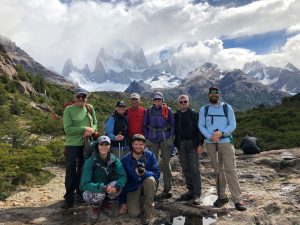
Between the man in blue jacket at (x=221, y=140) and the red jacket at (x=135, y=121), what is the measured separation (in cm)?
158

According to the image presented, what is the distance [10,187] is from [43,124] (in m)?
14.8

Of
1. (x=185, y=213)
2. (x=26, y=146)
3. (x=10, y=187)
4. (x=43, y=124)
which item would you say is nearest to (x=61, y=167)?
(x=26, y=146)

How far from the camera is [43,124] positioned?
26188mm

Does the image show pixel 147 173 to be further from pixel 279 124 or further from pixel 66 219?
pixel 279 124

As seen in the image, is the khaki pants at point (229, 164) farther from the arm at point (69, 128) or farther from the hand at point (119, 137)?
the arm at point (69, 128)

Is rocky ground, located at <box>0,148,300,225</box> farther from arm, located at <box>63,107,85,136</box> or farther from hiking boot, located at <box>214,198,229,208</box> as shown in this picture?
arm, located at <box>63,107,85,136</box>

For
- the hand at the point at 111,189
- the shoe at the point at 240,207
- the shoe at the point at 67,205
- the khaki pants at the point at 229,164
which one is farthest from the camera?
the shoe at the point at 67,205

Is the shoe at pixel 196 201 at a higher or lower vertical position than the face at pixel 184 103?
lower

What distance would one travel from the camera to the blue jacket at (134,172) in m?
8.30

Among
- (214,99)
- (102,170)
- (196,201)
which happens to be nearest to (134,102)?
(214,99)

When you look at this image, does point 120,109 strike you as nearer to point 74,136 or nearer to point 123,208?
point 74,136

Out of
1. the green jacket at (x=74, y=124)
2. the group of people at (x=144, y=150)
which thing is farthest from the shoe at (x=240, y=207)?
the green jacket at (x=74, y=124)

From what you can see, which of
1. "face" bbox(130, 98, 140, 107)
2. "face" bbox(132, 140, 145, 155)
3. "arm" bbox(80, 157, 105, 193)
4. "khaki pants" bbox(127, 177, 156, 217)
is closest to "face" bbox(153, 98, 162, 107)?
"face" bbox(130, 98, 140, 107)

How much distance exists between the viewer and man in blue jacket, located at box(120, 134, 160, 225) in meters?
8.18
